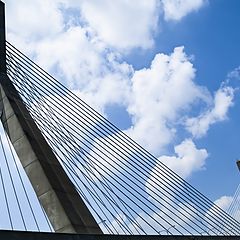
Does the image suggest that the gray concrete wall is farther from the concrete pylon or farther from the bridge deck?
the bridge deck

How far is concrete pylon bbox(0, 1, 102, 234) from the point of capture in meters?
13.3

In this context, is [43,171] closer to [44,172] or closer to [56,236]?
[44,172]

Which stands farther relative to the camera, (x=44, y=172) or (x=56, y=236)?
(x=44, y=172)

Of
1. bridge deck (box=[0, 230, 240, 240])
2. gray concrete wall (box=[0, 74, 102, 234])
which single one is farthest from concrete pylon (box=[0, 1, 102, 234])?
bridge deck (box=[0, 230, 240, 240])

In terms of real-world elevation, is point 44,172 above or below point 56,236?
above

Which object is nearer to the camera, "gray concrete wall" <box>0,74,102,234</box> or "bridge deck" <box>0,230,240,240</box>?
"bridge deck" <box>0,230,240,240</box>

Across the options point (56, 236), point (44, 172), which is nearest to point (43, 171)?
point (44, 172)

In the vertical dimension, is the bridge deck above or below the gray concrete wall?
below

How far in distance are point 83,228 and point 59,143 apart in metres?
4.26

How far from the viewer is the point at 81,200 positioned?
14.4 metres

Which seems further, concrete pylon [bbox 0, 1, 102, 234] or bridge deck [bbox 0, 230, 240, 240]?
concrete pylon [bbox 0, 1, 102, 234]

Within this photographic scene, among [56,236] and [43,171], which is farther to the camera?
[43,171]

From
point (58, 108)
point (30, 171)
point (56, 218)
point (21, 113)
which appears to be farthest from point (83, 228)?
point (58, 108)

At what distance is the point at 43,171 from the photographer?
1393 centimetres
